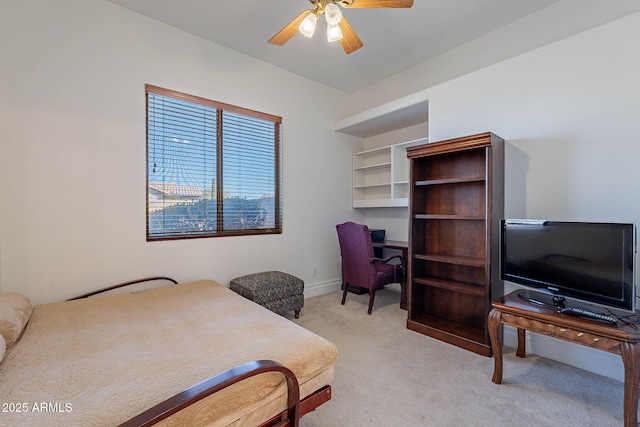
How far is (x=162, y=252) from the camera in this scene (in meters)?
2.80

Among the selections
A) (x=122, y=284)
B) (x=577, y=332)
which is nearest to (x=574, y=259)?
(x=577, y=332)

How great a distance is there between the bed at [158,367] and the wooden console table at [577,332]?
130 cm

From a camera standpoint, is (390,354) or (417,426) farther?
(390,354)

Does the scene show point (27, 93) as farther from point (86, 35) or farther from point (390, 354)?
point (390, 354)

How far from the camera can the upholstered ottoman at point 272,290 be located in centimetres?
286

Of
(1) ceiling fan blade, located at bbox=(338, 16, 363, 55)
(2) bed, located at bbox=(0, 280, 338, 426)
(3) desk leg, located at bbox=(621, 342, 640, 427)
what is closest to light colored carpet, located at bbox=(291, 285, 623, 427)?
(3) desk leg, located at bbox=(621, 342, 640, 427)

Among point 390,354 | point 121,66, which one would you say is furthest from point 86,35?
point 390,354

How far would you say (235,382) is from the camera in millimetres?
1083

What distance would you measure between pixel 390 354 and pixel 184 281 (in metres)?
2.14

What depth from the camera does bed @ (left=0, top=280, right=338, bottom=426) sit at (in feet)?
3.29

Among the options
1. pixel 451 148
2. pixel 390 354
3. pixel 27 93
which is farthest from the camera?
pixel 451 148

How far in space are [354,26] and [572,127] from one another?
2166mm

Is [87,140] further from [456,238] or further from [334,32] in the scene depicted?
[456,238]

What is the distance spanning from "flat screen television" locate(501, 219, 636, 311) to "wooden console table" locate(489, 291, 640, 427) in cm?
19
